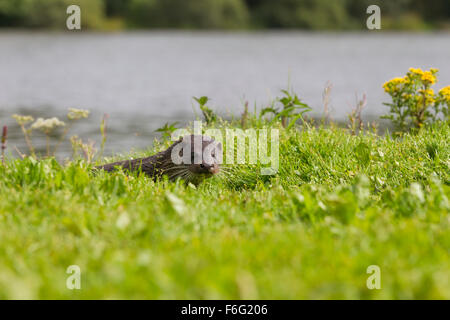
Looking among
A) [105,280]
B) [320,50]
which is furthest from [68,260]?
[320,50]

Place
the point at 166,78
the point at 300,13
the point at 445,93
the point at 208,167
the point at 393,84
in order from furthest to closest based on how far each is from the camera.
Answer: the point at 300,13
the point at 166,78
the point at 393,84
the point at 445,93
the point at 208,167

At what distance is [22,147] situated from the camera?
1325 centimetres

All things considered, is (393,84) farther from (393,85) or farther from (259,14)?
(259,14)

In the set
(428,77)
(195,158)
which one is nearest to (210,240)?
(195,158)

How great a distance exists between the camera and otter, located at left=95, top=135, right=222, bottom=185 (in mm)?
6430

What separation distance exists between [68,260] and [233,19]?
238 feet

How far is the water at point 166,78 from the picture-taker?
Result: 1881 centimetres

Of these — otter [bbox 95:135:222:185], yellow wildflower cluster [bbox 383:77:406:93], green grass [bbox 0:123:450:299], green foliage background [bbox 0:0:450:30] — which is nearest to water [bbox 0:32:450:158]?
yellow wildflower cluster [bbox 383:77:406:93]

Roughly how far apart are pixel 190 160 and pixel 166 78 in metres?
24.3

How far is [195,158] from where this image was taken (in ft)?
21.2

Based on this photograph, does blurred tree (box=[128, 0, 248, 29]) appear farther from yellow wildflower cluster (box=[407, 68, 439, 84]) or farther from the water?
yellow wildflower cluster (box=[407, 68, 439, 84])

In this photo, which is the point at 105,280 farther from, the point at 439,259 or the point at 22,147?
the point at 22,147

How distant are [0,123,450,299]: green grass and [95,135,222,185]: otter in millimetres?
646

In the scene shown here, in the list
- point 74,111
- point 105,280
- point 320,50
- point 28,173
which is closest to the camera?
point 105,280
